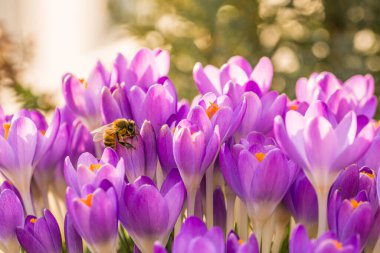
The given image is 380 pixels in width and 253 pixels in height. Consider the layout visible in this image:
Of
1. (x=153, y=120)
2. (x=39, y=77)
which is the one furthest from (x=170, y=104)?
(x=39, y=77)

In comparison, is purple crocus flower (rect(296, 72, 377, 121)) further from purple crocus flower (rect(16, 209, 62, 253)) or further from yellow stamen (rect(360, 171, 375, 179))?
purple crocus flower (rect(16, 209, 62, 253))

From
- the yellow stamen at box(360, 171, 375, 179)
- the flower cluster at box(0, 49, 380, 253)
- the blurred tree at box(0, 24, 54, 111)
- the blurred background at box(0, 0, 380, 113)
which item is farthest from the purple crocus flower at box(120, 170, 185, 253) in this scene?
the blurred background at box(0, 0, 380, 113)

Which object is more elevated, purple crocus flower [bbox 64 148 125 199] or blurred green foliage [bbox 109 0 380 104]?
blurred green foliage [bbox 109 0 380 104]

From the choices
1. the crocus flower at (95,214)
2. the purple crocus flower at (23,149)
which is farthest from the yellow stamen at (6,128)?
the crocus flower at (95,214)

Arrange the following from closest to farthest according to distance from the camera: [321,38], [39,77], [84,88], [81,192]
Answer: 1. [81,192]
2. [84,88]
3. [321,38]
4. [39,77]

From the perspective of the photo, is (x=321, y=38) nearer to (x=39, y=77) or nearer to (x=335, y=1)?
(x=335, y=1)

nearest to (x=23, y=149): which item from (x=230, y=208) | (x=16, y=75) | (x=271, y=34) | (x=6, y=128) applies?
(x=6, y=128)

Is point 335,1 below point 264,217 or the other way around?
the other way around
